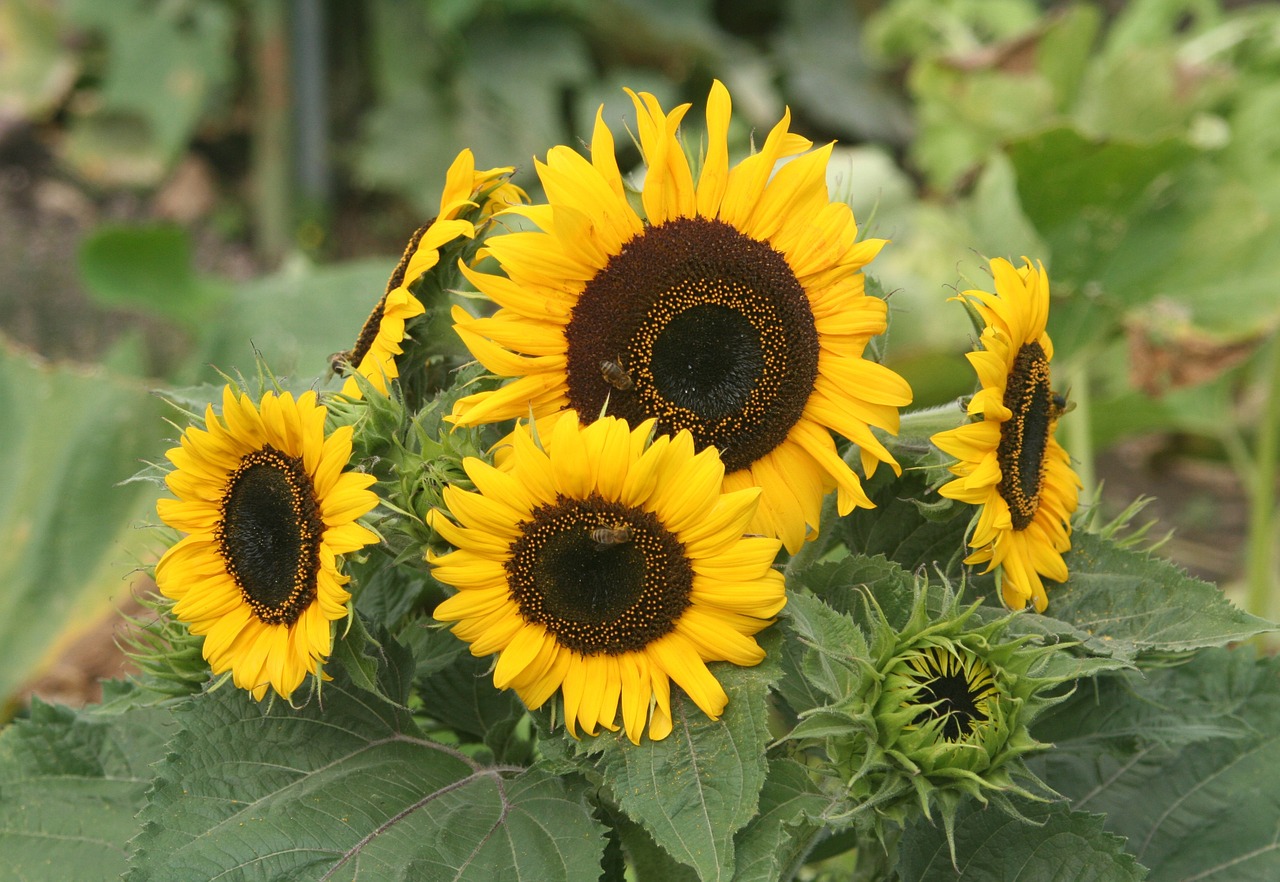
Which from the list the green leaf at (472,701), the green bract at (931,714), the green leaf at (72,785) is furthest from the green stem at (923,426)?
the green leaf at (72,785)

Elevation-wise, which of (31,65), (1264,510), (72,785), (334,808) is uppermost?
(31,65)

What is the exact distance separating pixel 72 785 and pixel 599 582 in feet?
1.64

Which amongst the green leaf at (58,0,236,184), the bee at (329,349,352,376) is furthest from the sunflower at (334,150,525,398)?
the green leaf at (58,0,236,184)

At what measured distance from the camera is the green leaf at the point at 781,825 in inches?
27.2

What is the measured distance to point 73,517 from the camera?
65.9 inches

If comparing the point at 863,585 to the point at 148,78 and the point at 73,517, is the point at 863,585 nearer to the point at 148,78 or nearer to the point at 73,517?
the point at 73,517

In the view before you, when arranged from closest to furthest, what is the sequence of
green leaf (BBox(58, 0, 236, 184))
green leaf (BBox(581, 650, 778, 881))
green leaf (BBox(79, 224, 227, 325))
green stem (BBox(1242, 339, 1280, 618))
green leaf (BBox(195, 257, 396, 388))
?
1. green leaf (BBox(581, 650, 778, 881))
2. green leaf (BBox(195, 257, 396, 388))
3. green stem (BBox(1242, 339, 1280, 618))
4. green leaf (BBox(79, 224, 227, 325))
5. green leaf (BBox(58, 0, 236, 184))

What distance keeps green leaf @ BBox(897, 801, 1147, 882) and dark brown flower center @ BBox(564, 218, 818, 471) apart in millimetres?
290

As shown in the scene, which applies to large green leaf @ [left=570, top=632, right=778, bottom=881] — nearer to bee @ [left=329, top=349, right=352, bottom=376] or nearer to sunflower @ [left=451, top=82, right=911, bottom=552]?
sunflower @ [left=451, top=82, right=911, bottom=552]

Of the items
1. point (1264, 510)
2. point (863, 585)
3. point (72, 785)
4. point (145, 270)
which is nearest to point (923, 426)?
point (863, 585)

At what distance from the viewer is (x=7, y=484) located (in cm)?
172

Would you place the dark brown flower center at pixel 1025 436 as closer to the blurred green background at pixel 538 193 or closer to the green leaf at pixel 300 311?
the blurred green background at pixel 538 193

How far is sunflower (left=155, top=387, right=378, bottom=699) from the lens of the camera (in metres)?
0.69

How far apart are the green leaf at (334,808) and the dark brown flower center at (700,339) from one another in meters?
0.24
